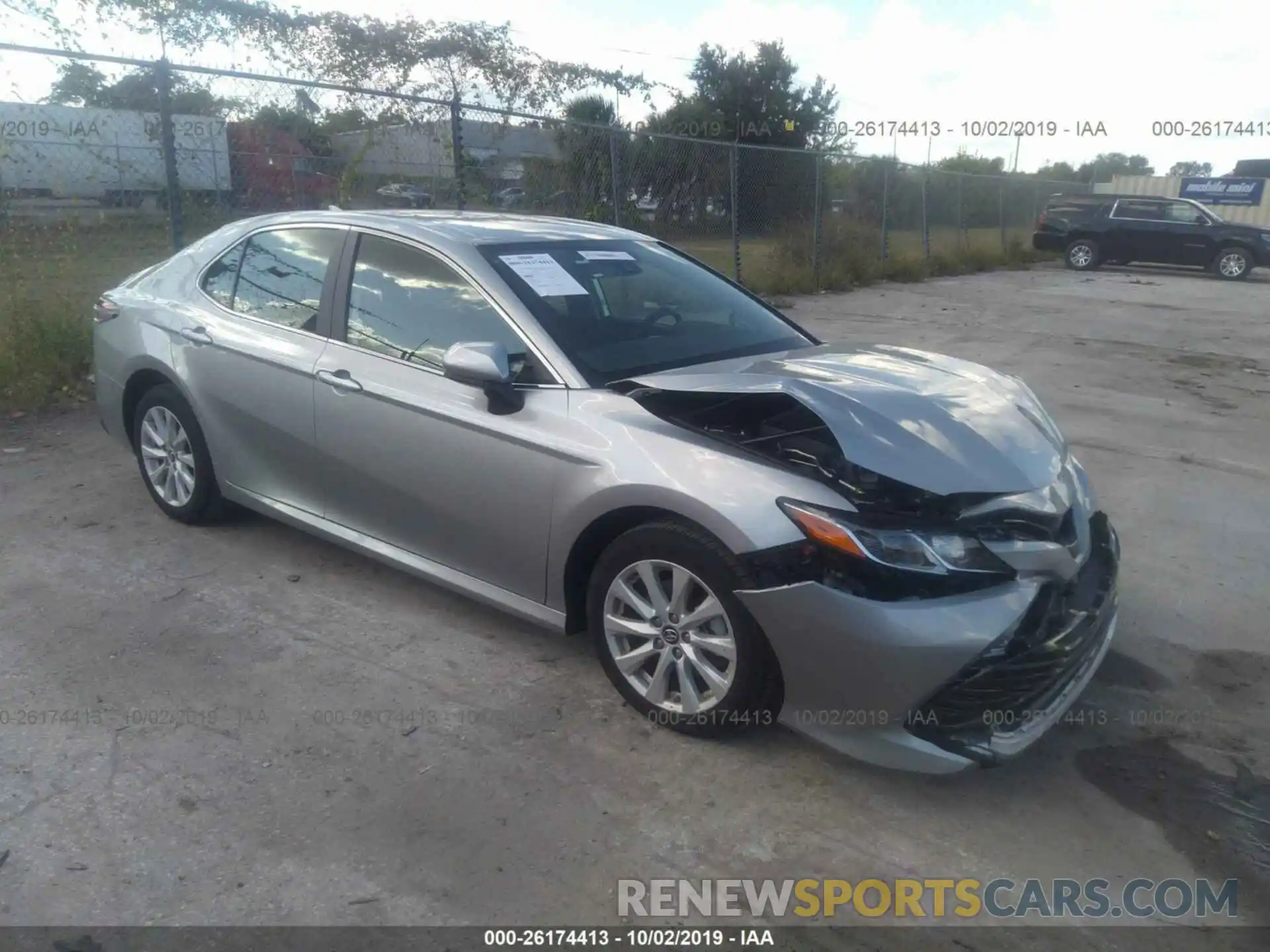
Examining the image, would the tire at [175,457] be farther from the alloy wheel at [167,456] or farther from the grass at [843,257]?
the grass at [843,257]

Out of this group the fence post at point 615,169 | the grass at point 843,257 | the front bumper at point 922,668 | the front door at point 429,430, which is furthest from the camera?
the grass at point 843,257

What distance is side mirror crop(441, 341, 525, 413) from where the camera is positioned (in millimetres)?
3479

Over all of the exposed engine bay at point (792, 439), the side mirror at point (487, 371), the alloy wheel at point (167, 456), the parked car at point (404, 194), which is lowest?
the alloy wheel at point (167, 456)

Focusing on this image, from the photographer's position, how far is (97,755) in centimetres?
320

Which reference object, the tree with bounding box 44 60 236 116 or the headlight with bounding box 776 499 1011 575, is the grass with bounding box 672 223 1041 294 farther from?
the headlight with bounding box 776 499 1011 575

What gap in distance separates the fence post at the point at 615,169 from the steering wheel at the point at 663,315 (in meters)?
7.28

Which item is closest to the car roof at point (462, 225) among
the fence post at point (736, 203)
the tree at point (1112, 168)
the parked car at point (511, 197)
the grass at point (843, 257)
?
the parked car at point (511, 197)

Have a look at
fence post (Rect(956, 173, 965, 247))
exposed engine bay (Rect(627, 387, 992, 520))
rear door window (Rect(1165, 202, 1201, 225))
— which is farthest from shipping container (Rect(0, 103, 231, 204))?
rear door window (Rect(1165, 202, 1201, 225))

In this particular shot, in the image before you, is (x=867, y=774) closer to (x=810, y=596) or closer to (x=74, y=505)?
(x=810, y=596)

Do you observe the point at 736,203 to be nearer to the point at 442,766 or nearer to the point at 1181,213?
the point at 442,766

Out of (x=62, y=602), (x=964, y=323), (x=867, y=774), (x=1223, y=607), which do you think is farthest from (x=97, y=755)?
(x=964, y=323)

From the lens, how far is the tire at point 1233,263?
23.4 metres

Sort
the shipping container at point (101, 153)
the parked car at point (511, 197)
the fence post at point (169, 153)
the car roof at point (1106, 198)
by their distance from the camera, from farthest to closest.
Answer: the car roof at point (1106, 198) → the parked car at point (511, 197) → the fence post at point (169, 153) → the shipping container at point (101, 153)

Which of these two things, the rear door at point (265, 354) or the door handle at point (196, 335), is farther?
the door handle at point (196, 335)
